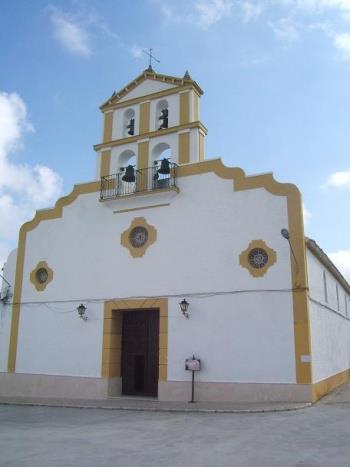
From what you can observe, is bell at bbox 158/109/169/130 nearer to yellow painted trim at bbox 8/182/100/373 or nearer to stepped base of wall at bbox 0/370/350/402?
yellow painted trim at bbox 8/182/100/373

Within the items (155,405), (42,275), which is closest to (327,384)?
(155,405)

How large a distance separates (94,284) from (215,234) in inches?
184

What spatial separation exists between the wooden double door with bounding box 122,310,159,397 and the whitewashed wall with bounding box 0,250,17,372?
4652 mm

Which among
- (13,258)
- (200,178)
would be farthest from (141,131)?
(13,258)

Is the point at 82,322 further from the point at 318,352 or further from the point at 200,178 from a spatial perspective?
the point at 318,352

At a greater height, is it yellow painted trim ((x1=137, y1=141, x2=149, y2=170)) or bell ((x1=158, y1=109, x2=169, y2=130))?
bell ((x1=158, y1=109, x2=169, y2=130))

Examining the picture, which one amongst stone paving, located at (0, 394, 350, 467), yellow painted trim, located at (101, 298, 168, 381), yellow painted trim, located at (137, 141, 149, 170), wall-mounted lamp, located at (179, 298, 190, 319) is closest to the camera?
stone paving, located at (0, 394, 350, 467)

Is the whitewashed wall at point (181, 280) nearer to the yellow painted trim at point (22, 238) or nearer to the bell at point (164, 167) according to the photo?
the yellow painted trim at point (22, 238)

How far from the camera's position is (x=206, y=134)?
16609 mm

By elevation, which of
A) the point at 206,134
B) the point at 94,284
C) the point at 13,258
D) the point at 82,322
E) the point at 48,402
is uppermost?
the point at 206,134

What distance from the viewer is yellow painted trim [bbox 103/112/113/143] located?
17.8 metres

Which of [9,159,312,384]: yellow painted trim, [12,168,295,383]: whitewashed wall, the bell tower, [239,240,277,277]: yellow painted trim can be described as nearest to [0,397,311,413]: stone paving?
[12,168,295,383]: whitewashed wall

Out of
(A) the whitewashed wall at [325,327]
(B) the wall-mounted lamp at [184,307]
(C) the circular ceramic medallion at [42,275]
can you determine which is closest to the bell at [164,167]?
(B) the wall-mounted lamp at [184,307]

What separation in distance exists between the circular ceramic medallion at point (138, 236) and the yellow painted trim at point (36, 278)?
3.52m
